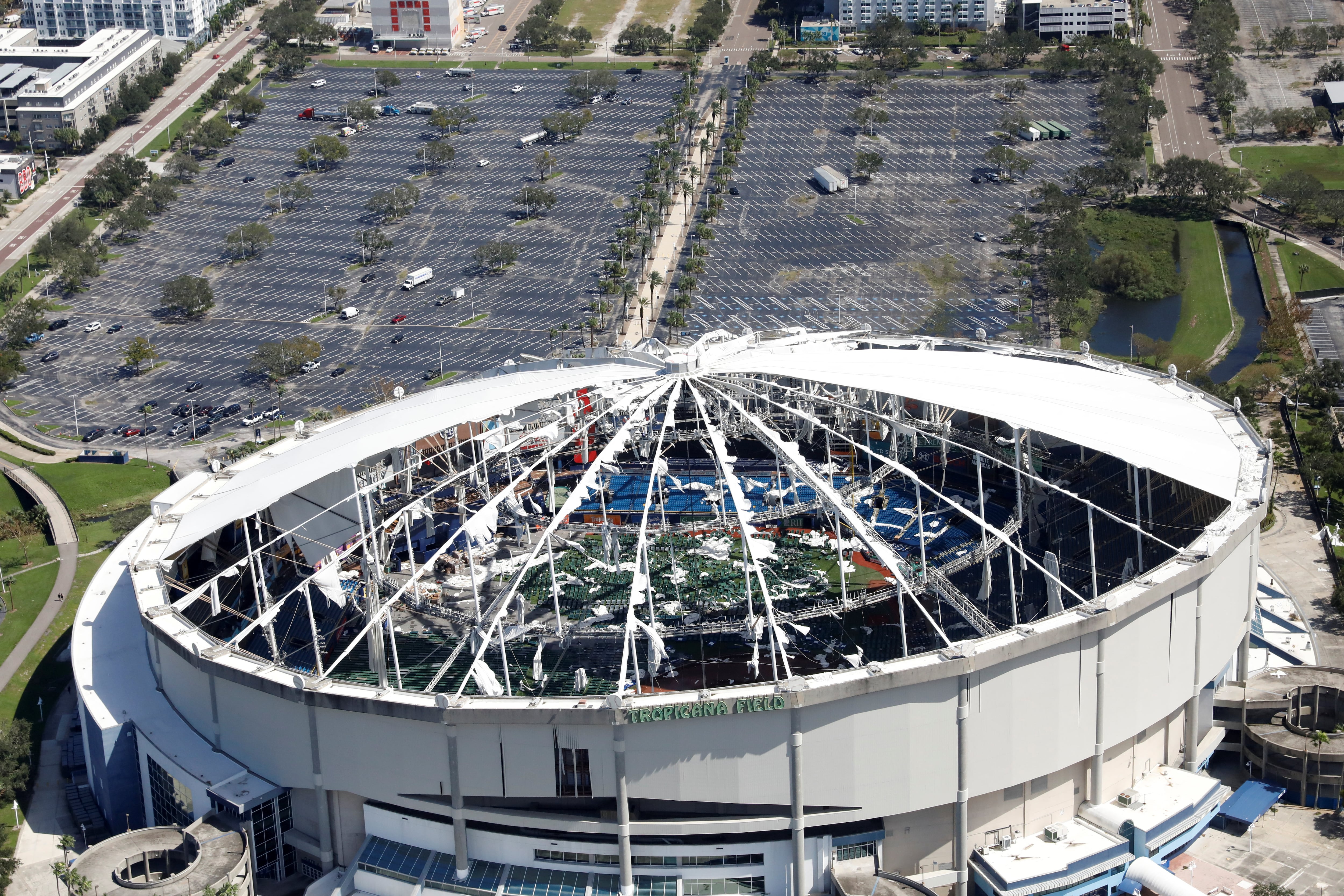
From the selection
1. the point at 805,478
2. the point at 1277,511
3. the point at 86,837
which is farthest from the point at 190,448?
the point at 1277,511

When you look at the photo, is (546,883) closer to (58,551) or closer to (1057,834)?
(1057,834)

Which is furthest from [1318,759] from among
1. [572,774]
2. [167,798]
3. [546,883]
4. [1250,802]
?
[167,798]

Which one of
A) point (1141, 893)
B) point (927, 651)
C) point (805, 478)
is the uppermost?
point (805, 478)

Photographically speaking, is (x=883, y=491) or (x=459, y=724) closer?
(x=459, y=724)

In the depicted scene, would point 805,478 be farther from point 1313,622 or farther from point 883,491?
point 1313,622

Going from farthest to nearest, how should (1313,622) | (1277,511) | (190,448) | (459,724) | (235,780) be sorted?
(190,448) → (1277,511) → (1313,622) → (235,780) → (459,724)

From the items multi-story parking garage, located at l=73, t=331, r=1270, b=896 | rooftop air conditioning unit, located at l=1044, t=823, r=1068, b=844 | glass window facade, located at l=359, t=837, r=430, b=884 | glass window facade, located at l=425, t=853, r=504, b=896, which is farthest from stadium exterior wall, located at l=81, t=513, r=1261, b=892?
glass window facade, located at l=425, t=853, r=504, b=896

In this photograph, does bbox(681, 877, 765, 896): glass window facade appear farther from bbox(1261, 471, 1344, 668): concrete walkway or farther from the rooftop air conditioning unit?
bbox(1261, 471, 1344, 668): concrete walkway
